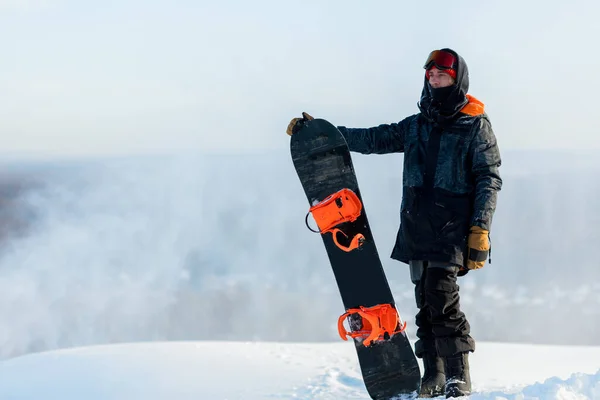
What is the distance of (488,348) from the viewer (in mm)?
5453

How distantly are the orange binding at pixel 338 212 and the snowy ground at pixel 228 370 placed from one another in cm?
127

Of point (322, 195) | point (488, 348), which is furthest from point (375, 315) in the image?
point (488, 348)

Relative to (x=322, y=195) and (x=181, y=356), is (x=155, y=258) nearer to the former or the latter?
(x=181, y=356)

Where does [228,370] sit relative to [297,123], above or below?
below

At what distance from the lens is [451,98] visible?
9.45 ft

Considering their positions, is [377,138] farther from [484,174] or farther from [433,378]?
[433,378]

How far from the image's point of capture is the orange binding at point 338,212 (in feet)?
10.1

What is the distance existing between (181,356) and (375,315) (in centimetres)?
254

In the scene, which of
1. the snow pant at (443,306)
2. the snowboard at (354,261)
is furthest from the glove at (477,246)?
the snowboard at (354,261)

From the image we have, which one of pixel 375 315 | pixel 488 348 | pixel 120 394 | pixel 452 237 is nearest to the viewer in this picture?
pixel 452 237

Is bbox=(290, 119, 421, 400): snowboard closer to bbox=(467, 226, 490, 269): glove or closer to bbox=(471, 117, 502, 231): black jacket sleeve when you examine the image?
bbox=(467, 226, 490, 269): glove

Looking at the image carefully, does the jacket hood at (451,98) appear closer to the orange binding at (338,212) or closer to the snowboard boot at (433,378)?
the orange binding at (338,212)

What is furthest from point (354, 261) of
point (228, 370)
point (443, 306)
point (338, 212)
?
point (228, 370)

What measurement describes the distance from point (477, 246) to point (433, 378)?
33.8 inches
